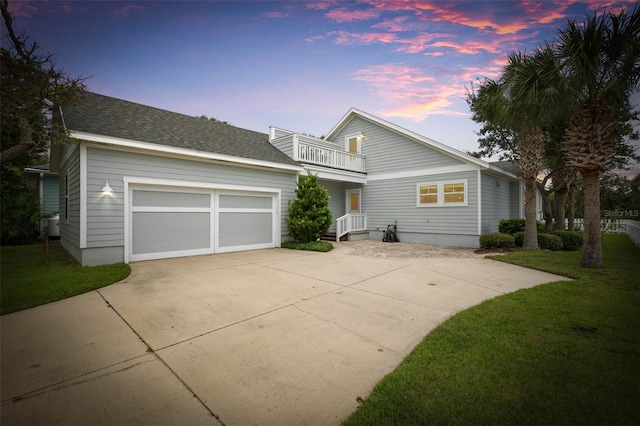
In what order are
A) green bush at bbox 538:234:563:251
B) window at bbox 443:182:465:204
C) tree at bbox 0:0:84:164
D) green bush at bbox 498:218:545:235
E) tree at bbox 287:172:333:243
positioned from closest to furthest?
1. tree at bbox 0:0:84:164
2. green bush at bbox 538:234:563:251
3. tree at bbox 287:172:333:243
4. green bush at bbox 498:218:545:235
5. window at bbox 443:182:465:204

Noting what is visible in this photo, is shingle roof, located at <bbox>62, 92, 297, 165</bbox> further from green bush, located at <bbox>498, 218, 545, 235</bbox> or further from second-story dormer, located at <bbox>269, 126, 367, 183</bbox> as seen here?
green bush, located at <bbox>498, 218, 545, 235</bbox>

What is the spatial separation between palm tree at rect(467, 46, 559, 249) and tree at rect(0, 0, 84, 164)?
1132 cm

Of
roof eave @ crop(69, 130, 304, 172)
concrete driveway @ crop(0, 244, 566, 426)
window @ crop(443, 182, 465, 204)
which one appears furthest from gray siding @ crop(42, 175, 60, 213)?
window @ crop(443, 182, 465, 204)

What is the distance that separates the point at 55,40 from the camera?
695 cm

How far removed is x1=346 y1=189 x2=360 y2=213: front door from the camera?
51.5 feet

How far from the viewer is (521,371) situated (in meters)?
2.50

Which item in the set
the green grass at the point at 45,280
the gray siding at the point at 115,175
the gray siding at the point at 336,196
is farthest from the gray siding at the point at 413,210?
the green grass at the point at 45,280

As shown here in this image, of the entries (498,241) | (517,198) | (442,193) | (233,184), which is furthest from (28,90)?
(517,198)

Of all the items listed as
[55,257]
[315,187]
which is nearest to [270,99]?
[315,187]

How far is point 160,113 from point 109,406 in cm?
1178

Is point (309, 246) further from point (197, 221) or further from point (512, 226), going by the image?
point (512, 226)

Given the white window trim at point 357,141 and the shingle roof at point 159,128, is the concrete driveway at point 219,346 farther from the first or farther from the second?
the white window trim at point 357,141

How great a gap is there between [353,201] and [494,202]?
22.6 feet

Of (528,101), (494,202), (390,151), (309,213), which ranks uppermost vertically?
(390,151)
